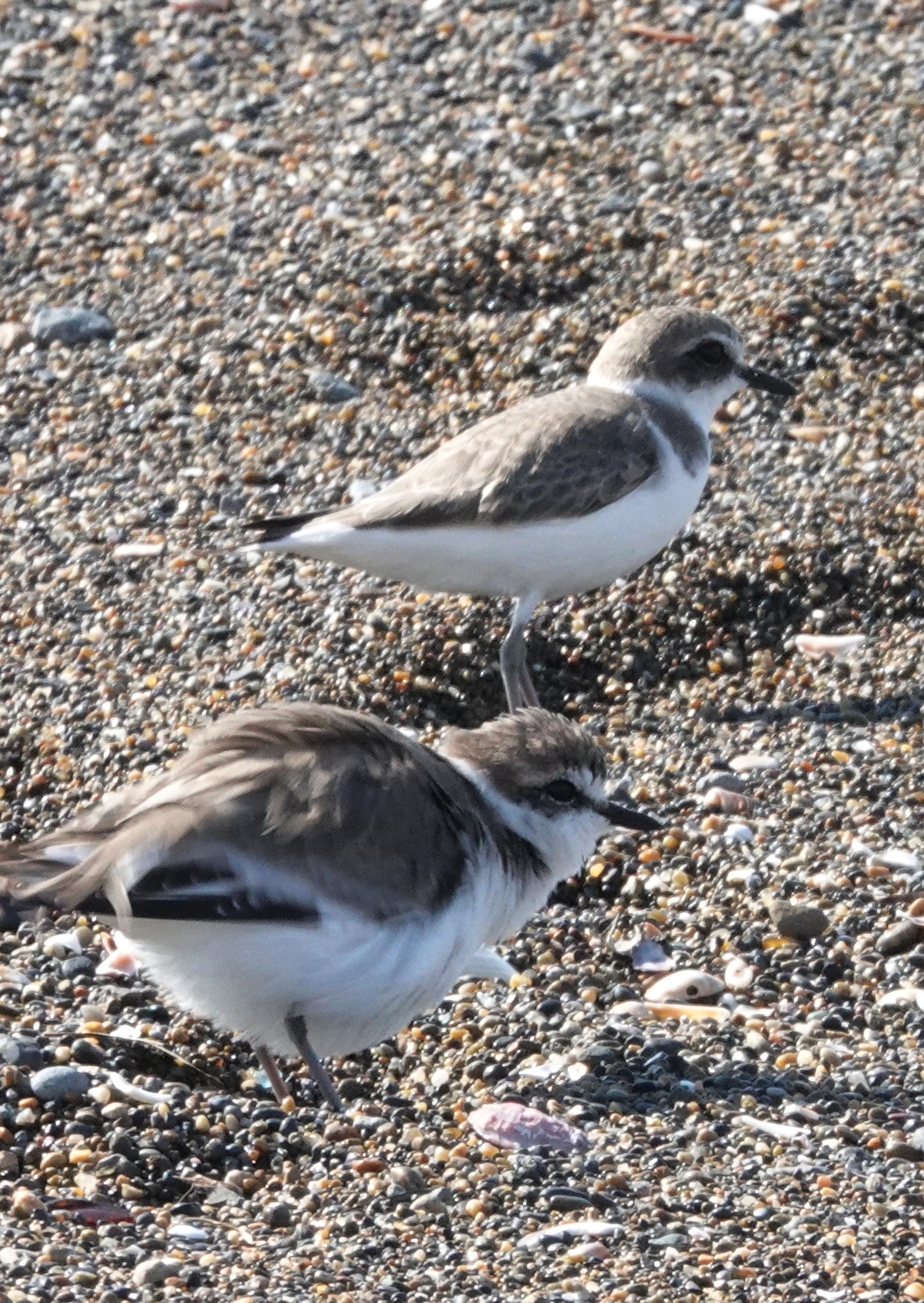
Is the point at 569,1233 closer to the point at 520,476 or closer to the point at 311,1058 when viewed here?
the point at 311,1058

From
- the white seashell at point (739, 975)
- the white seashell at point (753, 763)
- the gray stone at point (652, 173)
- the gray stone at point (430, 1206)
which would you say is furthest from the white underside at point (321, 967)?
the gray stone at point (652, 173)

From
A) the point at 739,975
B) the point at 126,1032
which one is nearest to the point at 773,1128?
the point at 739,975

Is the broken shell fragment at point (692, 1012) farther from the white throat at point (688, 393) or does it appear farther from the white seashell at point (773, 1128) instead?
the white throat at point (688, 393)

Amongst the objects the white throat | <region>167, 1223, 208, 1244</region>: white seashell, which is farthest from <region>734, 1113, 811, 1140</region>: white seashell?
the white throat

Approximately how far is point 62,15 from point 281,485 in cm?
387

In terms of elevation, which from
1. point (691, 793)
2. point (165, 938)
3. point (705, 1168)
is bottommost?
point (691, 793)

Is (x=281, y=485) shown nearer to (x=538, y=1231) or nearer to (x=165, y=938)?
(x=165, y=938)

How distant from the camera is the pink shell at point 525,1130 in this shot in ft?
12.9

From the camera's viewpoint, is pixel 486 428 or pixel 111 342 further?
pixel 111 342

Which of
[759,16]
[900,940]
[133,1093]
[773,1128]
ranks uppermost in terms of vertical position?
[759,16]

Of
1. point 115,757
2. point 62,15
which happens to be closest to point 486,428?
point 115,757

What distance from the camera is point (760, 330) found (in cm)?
712

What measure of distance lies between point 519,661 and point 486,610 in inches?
21.9

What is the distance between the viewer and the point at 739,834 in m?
5.18
